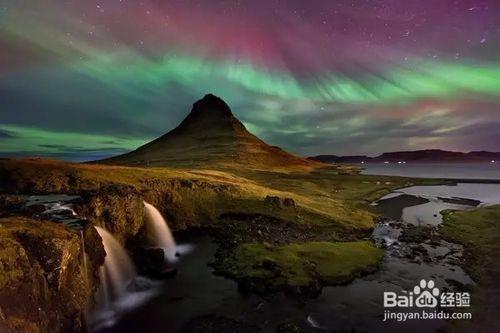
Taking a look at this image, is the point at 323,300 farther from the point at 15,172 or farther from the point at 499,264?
the point at 15,172

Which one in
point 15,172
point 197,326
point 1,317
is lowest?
point 197,326

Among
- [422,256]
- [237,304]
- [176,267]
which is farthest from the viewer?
[422,256]

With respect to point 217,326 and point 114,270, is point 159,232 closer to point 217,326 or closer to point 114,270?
point 114,270

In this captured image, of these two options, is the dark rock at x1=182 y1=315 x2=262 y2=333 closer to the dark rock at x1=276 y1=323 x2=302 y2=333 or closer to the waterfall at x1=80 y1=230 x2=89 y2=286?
the dark rock at x1=276 y1=323 x2=302 y2=333

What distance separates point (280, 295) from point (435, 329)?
15.3 metres

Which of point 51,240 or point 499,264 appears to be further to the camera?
point 499,264

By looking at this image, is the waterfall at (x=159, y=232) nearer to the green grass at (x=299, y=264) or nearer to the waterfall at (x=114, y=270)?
the waterfall at (x=114, y=270)

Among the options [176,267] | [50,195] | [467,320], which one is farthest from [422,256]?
[50,195]

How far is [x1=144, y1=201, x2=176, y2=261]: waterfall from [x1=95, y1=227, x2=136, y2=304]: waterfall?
29.4 feet

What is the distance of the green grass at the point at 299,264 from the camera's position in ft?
144

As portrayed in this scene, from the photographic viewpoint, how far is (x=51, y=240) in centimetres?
3009

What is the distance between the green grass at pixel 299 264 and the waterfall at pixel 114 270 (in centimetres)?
1160

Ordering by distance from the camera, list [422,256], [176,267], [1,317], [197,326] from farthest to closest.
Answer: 1. [422,256]
2. [176,267]
3. [197,326]
4. [1,317]

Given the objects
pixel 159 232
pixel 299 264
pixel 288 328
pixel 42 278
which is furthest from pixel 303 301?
pixel 159 232
